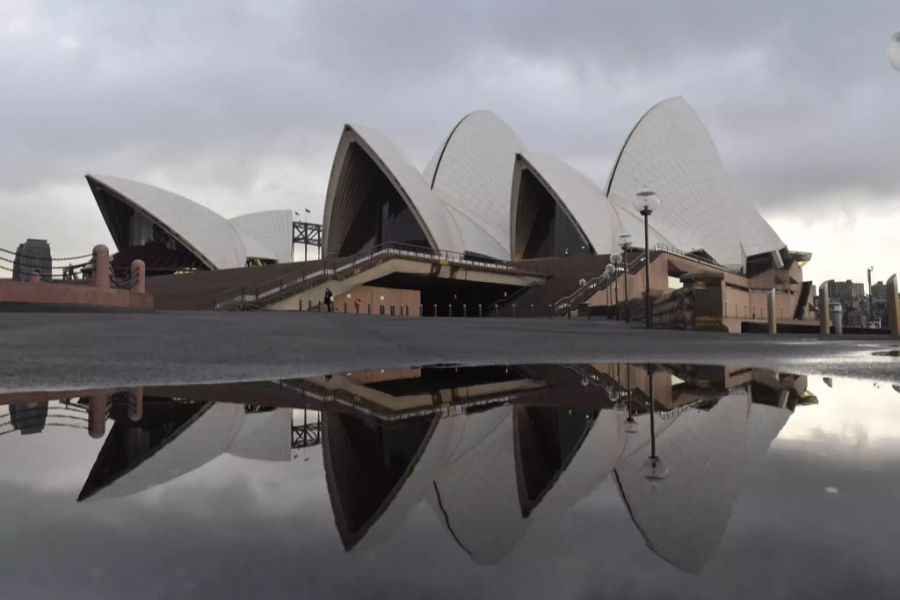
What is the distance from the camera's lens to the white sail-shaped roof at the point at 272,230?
62.1 m

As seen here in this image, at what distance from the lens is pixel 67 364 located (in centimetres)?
477

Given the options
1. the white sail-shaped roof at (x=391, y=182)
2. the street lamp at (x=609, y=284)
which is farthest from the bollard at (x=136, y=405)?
the white sail-shaped roof at (x=391, y=182)

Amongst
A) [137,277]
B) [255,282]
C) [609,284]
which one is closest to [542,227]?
[609,284]

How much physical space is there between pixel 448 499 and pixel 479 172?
54929 mm

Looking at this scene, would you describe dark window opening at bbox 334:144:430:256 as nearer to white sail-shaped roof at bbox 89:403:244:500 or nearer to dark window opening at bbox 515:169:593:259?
dark window opening at bbox 515:169:593:259

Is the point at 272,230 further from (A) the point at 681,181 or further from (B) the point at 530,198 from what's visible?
(A) the point at 681,181

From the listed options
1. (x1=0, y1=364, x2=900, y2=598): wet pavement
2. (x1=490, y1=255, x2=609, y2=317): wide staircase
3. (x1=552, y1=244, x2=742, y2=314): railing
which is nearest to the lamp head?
(x1=552, y1=244, x2=742, y2=314): railing

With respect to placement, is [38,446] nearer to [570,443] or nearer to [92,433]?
[92,433]

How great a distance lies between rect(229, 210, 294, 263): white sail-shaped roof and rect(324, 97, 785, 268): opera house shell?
1637 centimetres

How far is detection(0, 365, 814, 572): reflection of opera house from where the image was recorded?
1.34 meters

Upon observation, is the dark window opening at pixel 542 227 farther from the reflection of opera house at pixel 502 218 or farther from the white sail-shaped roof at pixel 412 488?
the white sail-shaped roof at pixel 412 488

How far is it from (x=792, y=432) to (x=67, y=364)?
484 centimetres

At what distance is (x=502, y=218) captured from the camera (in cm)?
5391

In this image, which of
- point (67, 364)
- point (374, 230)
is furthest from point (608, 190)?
point (67, 364)
